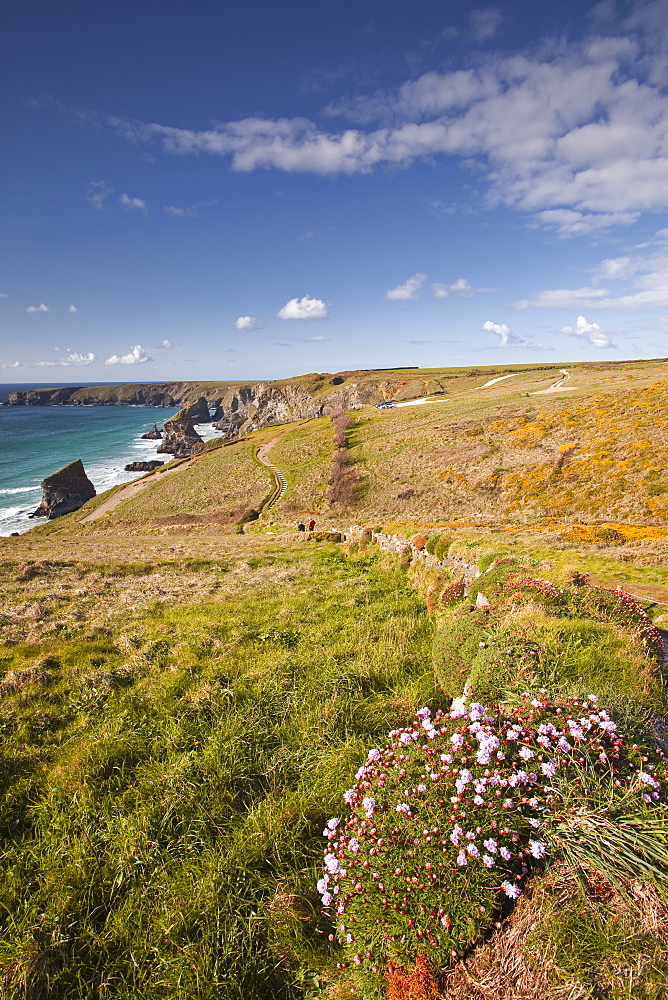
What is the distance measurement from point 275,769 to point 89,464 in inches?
4364

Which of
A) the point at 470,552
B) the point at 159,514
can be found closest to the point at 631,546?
the point at 470,552

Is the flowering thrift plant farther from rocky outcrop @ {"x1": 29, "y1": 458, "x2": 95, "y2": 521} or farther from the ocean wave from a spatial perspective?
the ocean wave

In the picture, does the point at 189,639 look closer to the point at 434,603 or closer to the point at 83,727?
the point at 83,727

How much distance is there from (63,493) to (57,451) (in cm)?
5595

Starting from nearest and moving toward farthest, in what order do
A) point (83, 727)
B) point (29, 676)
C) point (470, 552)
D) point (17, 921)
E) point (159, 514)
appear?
point (17, 921), point (83, 727), point (29, 676), point (470, 552), point (159, 514)

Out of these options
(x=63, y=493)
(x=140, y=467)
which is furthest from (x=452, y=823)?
(x=140, y=467)

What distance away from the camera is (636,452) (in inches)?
1136

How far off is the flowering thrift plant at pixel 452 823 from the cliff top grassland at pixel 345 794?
0.9 inches

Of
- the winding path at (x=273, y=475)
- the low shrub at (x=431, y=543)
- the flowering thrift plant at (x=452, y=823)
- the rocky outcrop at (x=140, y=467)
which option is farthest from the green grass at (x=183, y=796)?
the rocky outcrop at (x=140, y=467)

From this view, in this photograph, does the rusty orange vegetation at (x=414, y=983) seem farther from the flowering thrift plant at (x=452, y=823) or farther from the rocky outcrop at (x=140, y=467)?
the rocky outcrop at (x=140, y=467)

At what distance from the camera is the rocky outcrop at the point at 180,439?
11022 centimetres

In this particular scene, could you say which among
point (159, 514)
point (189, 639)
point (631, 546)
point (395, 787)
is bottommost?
point (159, 514)

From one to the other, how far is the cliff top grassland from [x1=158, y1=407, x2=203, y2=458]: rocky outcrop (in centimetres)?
10514

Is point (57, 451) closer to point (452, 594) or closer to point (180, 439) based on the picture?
point (180, 439)
